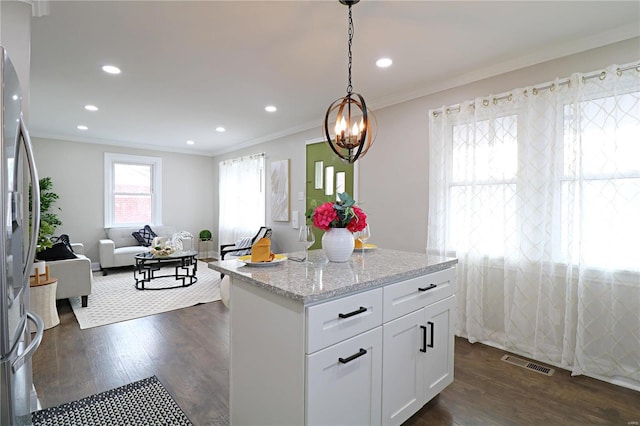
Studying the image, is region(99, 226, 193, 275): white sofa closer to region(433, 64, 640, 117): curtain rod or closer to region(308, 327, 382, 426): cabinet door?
region(433, 64, 640, 117): curtain rod

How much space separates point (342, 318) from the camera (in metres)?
1.44

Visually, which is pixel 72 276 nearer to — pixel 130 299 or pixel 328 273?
pixel 130 299

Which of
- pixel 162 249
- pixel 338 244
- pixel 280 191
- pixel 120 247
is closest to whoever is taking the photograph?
pixel 338 244

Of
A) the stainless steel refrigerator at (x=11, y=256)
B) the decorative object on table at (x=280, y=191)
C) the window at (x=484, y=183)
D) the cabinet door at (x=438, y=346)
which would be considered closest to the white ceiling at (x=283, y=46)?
the window at (x=484, y=183)

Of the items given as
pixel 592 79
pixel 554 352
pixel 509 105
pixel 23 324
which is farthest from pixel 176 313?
pixel 592 79

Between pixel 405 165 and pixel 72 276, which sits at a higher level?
pixel 405 165

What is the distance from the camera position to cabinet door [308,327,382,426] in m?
1.34

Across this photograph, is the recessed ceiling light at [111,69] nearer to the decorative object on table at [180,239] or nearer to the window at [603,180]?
the decorative object on table at [180,239]

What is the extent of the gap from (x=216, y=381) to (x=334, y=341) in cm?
141

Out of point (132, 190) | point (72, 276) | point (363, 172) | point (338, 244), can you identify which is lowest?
point (72, 276)

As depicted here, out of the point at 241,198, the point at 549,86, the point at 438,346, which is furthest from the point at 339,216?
the point at 241,198

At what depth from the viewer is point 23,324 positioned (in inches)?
57.6

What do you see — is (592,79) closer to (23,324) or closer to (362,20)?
(362,20)

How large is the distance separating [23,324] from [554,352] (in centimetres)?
353
